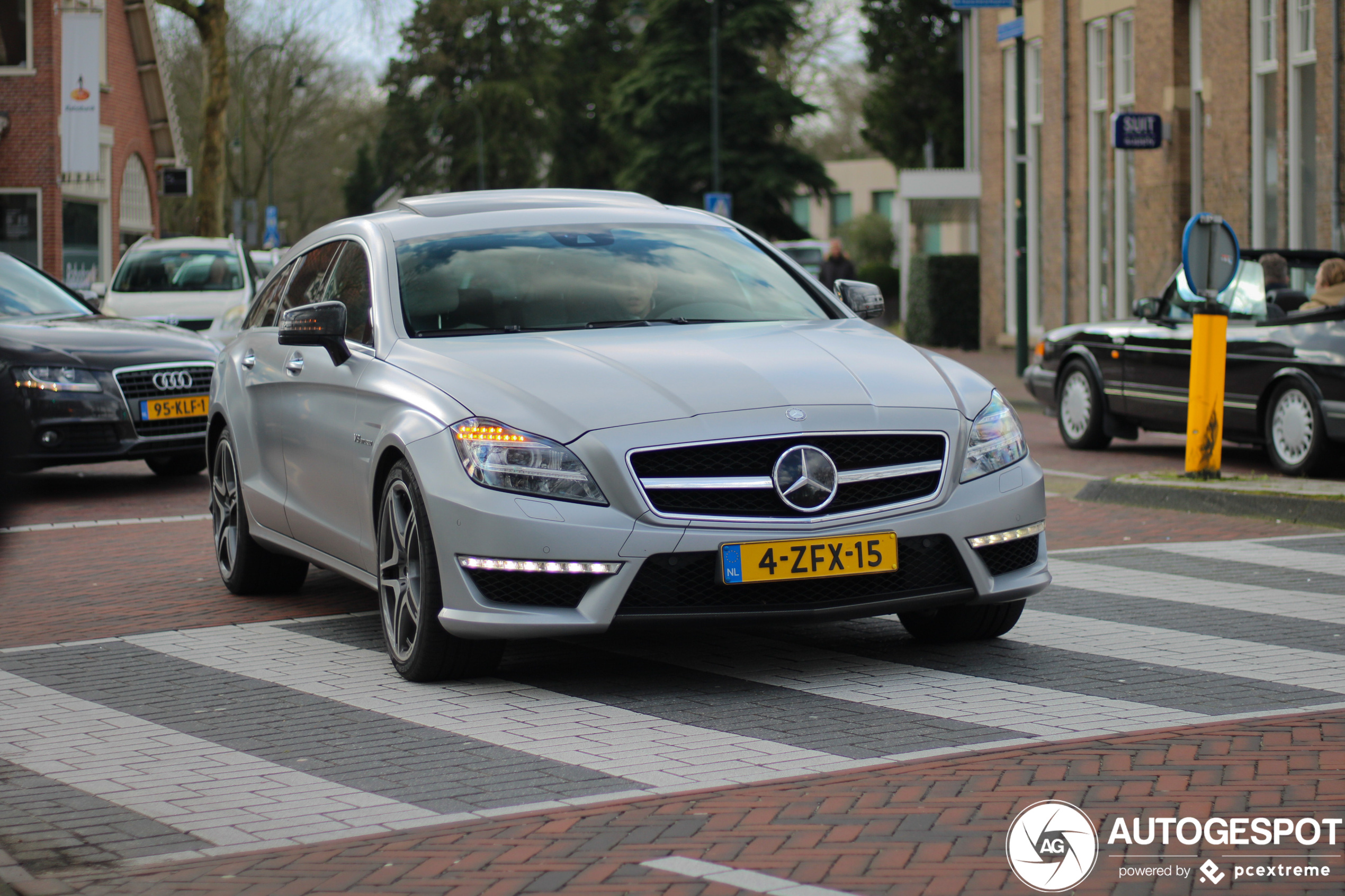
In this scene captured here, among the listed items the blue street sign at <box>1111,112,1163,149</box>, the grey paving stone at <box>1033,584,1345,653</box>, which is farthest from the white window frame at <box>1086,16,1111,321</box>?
the grey paving stone at <box>1033,584,1345,653</box>

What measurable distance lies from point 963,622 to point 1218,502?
4.72 meters

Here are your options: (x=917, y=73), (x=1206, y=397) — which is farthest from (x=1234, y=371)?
(x=917, y=73)

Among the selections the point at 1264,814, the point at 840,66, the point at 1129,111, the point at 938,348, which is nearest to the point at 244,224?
the point at 840,66

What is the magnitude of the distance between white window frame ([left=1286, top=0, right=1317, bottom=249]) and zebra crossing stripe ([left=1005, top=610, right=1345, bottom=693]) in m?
16.6

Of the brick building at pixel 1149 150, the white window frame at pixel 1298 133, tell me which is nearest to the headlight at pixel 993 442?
the brick building at pixel 1149 150

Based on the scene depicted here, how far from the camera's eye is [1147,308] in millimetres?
13930

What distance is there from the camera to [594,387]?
586 cm

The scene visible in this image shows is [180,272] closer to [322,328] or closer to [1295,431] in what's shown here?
[1295,431]

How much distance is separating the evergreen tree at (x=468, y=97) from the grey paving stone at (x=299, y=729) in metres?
70.9

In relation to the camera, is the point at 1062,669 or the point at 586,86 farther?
the point at 586,86

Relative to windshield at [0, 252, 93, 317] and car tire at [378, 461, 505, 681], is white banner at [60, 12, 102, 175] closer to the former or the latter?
windshield at [0, 252, 93, 317]

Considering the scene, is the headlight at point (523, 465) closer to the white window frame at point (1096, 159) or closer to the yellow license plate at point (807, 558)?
the yellow license plate at point (807, 558)

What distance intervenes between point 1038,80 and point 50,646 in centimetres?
2671

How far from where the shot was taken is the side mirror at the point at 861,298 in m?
7.43
